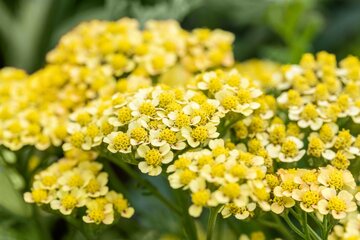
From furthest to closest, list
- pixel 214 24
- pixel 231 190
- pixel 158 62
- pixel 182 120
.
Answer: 1. pixel 214 24
2. pixel 158 62
3. pixel 182 120
4. pixel 231 190

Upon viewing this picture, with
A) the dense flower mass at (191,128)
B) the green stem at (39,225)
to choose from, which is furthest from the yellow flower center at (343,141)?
the green stem at (39,225)

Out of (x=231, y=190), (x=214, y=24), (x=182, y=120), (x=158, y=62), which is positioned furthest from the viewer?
(x=214, y=24)

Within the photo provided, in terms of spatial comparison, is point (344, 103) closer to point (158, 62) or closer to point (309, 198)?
point (309, 198)

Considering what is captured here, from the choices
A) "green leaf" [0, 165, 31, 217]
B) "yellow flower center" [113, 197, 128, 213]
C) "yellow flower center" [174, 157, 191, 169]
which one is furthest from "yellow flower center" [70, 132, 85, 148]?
"green leaf" [0, 165, 31, 217]

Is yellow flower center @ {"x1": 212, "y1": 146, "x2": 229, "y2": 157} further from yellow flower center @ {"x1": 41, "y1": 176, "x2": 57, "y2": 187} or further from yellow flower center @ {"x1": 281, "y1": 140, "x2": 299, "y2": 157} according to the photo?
yellow flower center @ {"x1": 41, "y1": 176, "x2": 57, "y2": 187}

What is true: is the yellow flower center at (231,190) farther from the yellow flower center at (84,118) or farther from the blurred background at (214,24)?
the blurred background at (214,24)

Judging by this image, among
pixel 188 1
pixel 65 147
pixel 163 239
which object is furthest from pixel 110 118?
pixel 188 1

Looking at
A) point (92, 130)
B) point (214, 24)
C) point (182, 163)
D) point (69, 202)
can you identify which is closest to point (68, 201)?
point (69, 202)
